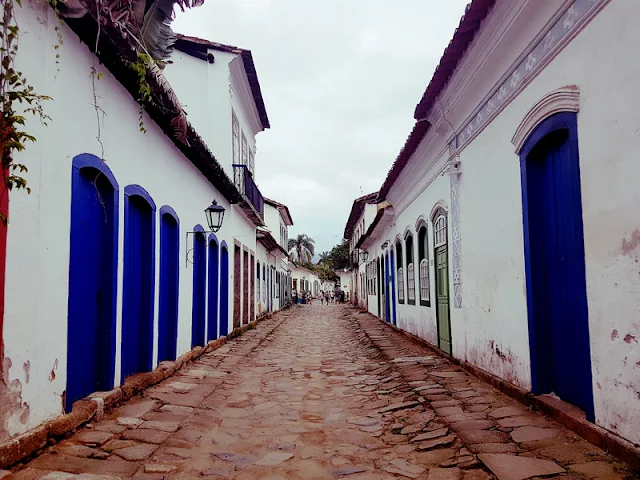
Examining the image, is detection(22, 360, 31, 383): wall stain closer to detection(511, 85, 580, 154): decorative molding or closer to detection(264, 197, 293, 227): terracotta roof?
detection(511, 85, 580, 154): decorative molding

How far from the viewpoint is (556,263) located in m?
4.61

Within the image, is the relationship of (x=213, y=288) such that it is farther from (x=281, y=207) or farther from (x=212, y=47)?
(x=281, y=207)

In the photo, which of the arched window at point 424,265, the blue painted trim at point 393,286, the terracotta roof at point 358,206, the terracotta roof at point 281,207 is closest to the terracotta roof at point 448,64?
the arched window at point 424,265

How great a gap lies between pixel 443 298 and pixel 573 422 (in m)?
4.68

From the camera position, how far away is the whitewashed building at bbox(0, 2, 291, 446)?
338 cm

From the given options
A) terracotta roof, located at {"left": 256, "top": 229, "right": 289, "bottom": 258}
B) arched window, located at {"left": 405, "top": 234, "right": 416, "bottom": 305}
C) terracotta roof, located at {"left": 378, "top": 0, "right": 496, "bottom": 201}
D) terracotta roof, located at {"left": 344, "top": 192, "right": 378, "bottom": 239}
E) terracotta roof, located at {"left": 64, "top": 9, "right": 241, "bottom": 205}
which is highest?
terracotta roof, located at {"left": 344, "top": 192, "right": 378, "bottom": 239}

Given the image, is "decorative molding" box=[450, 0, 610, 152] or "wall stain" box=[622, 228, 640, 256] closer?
"wall stain" box=[622, 228, 640, 256]

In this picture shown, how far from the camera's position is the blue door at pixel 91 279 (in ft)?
13.6

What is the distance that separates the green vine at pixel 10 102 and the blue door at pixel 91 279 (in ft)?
2.83

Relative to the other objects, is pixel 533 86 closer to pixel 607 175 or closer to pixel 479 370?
pixel 607 175

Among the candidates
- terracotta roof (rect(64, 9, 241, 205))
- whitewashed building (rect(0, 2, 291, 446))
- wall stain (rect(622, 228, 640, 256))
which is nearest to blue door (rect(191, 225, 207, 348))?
whitewashed building (rect(0, 2, 291, 446))

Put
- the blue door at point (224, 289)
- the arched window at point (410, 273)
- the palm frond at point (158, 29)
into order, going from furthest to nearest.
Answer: the arched window at point (410, 273), the blue door at point (224, 289), the palm frond at point (158, 29)

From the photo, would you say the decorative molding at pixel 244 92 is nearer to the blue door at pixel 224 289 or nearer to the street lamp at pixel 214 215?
the blue door at pixel 224 289

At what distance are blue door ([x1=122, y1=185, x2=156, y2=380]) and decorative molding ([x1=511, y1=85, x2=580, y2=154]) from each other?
393 cm
